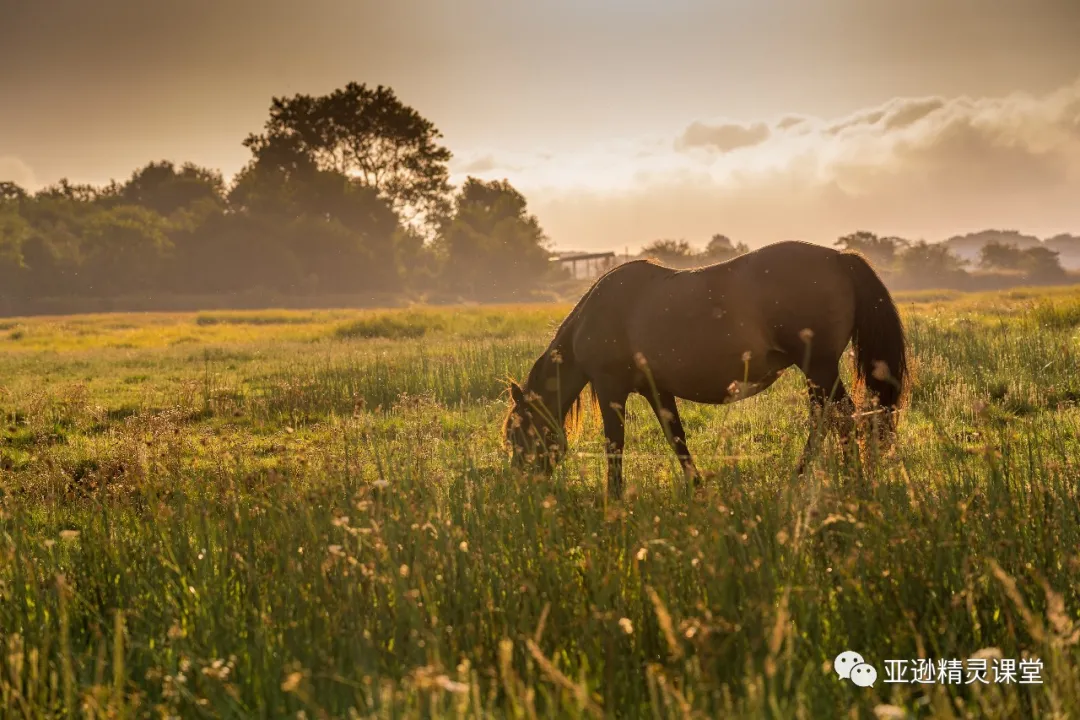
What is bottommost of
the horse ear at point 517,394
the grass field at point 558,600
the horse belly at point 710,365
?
the grass field at point 558,600

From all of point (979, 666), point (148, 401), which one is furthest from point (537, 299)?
point (979, 666)

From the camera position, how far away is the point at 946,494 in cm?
414

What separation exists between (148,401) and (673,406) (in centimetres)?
821

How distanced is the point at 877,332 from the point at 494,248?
62.6 m

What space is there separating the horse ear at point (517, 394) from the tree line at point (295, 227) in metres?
42.5

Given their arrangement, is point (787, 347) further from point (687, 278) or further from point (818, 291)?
point (687, 278)

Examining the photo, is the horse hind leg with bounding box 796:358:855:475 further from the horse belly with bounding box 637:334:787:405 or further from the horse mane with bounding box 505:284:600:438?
the horse mane with bounding box 505:284:600:438

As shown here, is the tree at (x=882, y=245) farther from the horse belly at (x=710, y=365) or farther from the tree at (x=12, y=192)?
the horse belly at (x=710, y=365)

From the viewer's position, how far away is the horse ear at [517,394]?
6.57 metres

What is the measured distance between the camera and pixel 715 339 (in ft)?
19.1

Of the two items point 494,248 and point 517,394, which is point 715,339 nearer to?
point 517,394

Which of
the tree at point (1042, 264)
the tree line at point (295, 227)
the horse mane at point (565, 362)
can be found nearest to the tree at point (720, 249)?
the tree line at point (295, 227)

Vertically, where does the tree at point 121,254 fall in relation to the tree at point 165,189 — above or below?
below

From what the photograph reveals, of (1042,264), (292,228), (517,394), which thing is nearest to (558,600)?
(517,394)
